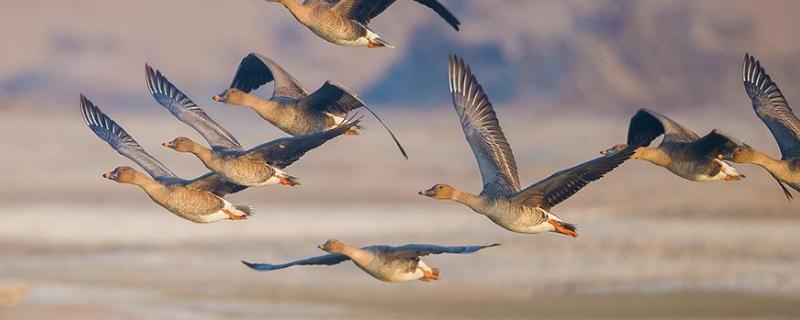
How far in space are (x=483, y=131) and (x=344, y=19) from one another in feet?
12.2

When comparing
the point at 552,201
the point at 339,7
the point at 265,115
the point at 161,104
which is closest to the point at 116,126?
the point at 161,104

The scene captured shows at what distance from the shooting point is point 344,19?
32.7 m

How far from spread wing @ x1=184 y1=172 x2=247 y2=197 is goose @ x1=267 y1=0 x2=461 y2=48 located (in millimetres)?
3641

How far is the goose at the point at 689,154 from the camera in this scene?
1272 inches

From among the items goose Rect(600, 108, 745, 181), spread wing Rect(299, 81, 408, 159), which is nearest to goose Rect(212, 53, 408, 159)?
spread wing Rect(299, 81, 408, 159)

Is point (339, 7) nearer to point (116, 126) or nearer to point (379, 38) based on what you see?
point (379, 38)

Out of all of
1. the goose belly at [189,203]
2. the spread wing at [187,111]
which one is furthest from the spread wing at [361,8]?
the goose belly at [189,203]

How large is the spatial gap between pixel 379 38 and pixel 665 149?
21.0ft

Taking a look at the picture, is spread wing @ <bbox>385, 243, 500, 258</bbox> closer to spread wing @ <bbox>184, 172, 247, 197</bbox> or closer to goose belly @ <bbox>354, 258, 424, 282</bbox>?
goose belly @ <bbox>354, 258, 424, 282</bbox>

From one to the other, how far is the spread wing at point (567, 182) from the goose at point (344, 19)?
5.27m

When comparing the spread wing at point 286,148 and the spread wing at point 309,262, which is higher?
the spread wing at point 286,148

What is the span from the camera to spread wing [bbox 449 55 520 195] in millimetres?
31031

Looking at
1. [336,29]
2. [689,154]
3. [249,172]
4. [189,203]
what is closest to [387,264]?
[249,172]

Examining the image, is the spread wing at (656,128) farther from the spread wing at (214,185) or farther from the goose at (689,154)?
the spread wing at (214,185)
